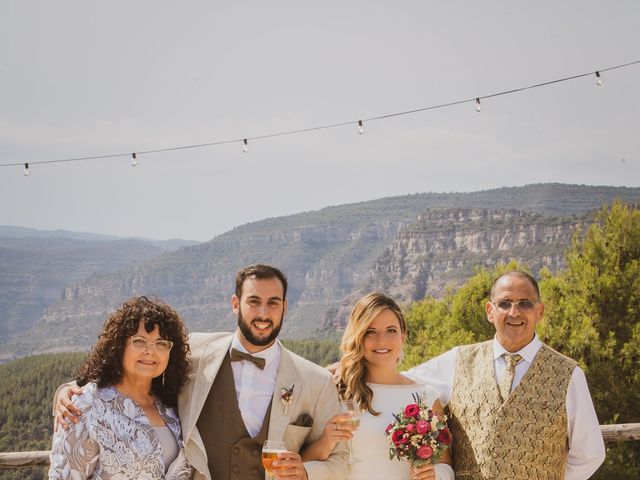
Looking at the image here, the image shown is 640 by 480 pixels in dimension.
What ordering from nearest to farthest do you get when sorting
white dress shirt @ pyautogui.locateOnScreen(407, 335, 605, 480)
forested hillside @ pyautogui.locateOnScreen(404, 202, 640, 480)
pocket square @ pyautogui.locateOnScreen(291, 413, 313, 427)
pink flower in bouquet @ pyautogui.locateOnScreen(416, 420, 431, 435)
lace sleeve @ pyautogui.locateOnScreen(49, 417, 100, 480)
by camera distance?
lace sleeve @ pyautogui.locateOnScreen(49, 417, 100, 480) < pink flower in bouquet @ pyautogui.locateOnScreen(416, 420, 431, 435) < pocket square @ pyautogui.locateOnScreen(291, 413, 313, 427) < white dress shirt @ pyautogui.locateOnScreen(407, 335, 605, 480) < forested hillside @ pyautogui.locateOnScreen(404, 202, 640, 480)

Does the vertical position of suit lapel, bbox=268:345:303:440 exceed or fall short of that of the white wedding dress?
it exceeds it

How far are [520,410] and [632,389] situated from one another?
11706mm

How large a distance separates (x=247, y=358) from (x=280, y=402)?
28 cm

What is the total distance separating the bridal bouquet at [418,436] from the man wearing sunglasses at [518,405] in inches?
10.9

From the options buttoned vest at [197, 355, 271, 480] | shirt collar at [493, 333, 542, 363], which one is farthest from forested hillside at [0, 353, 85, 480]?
shirt collar at [493, 333, 542, 363]

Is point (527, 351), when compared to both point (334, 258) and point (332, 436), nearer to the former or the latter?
point (332, 436)

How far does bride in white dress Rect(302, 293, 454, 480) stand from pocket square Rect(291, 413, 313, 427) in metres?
0.30

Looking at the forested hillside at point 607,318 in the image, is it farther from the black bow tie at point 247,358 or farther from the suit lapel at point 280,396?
the black bow tie at point 247,358

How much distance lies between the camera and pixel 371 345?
12.4ft

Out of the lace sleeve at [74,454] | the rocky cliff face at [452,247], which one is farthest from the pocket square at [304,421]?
the rocky cliff face at [452,247]

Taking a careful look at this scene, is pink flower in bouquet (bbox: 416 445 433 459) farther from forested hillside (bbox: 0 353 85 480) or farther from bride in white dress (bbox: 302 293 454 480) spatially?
forested hillside (bbox: 0 353 85 480)

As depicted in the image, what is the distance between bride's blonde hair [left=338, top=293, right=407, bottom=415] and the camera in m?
3.78

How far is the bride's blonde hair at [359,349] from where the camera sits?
3.78 metres

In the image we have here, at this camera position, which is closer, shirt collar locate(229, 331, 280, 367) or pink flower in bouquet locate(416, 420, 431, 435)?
pink flower in bouquet locate(416, 420, 431, 435)
